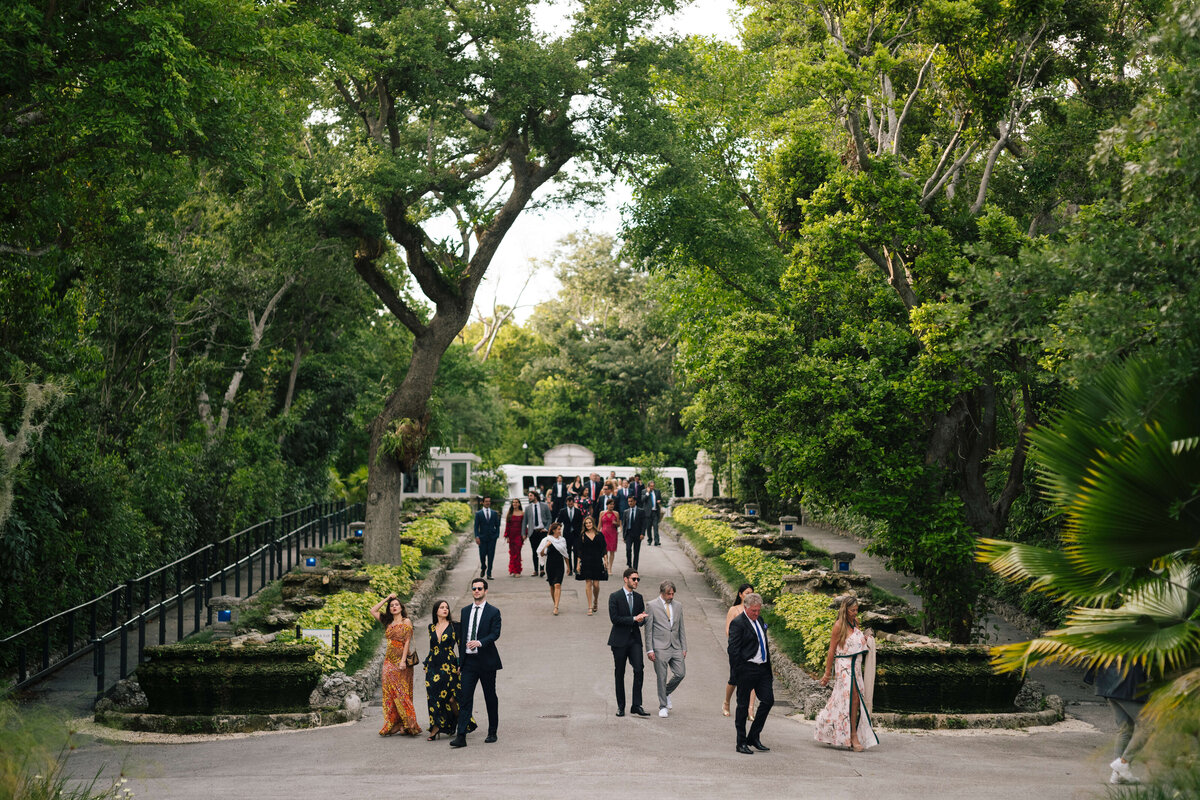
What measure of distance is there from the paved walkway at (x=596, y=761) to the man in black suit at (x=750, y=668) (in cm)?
22

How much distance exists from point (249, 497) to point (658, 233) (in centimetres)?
1171

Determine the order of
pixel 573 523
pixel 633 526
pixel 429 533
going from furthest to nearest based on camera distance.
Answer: pixel 429 533 < pixel 633 526 < pixel 573 523

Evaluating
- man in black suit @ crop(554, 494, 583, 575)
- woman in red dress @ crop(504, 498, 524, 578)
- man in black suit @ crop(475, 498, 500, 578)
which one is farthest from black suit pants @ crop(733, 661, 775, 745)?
woman in red dress @ crop(504, 498, 524, 578)

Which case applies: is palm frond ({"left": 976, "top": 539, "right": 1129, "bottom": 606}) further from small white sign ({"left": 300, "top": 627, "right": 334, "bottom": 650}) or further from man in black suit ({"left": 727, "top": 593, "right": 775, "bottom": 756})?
small white sign ({"left": 300, "top": 627, "right": 334, "bottom": 650})

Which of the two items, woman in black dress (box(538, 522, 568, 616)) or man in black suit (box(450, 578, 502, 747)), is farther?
woman in black dress (box(538, 522, 568, 616))

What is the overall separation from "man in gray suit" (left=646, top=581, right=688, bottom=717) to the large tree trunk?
10346 millimetres

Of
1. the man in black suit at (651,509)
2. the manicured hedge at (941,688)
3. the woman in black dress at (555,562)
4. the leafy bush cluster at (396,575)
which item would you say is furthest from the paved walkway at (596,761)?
the man in black suit at (651,509)

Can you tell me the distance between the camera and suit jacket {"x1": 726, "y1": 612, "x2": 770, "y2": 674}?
10797 millimetres

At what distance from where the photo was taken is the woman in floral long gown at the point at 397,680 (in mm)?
11203

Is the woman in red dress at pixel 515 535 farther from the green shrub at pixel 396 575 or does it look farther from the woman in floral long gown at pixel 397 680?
the woman in floral long gown at pixel 397 680

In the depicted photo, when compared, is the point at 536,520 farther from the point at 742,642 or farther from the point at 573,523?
the point at 742,642

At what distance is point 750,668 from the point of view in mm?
10758

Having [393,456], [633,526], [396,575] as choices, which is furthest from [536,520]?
[396,575]

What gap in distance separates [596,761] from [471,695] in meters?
1.62
